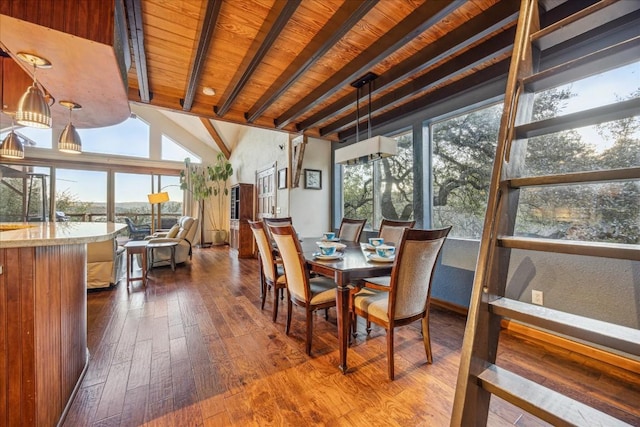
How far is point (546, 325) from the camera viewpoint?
815mm

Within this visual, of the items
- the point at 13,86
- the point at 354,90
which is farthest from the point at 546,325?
the point at 13,86

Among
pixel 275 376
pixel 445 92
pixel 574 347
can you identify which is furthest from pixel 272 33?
pixel 574 347

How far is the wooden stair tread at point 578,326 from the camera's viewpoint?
0.69m

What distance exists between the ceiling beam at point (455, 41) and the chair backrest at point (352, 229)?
150 cm

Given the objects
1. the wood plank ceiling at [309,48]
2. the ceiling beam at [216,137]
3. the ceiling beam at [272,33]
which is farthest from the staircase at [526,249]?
the ceiling beam at [216,137]

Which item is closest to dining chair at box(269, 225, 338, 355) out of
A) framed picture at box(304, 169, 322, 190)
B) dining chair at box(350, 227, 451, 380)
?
dining chair at box(350, 227, 451, 380)

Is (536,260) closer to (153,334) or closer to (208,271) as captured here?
(153,334)

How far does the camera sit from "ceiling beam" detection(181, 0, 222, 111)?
1.67 meters

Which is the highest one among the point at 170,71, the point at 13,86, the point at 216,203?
the point at 170,71

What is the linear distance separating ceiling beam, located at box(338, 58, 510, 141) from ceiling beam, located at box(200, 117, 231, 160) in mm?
5093

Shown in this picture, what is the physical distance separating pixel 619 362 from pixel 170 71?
436 centimetres

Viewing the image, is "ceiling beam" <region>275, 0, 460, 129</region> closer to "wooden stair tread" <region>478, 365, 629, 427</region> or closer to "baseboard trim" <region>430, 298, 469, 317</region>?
"wooden stair tread" <region>478, 365, 629, 427</region>

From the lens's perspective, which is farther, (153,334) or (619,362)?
(153,334)

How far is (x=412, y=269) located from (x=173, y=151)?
8546 millimetres
